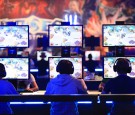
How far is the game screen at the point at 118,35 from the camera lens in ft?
15.3

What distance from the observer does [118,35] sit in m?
4.69

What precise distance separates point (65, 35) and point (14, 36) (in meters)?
0.72

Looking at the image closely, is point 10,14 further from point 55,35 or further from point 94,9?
point 55,35

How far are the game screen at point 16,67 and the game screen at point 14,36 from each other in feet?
1.05

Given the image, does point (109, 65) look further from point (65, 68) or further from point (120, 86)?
point (120, 86)

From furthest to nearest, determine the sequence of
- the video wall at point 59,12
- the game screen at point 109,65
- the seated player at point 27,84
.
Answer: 1. the video wall at point 59,12
2. the seated player at point 27,84
3. the game screen at point 109,65

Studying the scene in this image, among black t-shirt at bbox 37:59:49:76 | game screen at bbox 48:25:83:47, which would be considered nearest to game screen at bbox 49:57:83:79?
game screen at bbox 48:25:83:47

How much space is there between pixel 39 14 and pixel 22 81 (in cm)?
613

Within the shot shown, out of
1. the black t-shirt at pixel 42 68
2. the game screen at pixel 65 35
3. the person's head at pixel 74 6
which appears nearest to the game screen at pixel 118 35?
the game screen at pixel 65 35

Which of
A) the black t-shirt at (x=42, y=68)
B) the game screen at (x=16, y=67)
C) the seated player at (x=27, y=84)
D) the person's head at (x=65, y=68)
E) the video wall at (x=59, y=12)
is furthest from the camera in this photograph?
the video wall at (x=59, y=12)

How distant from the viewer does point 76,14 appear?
1054cm

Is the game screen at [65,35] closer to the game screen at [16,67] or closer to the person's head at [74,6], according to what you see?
the game screen at [16,67]
